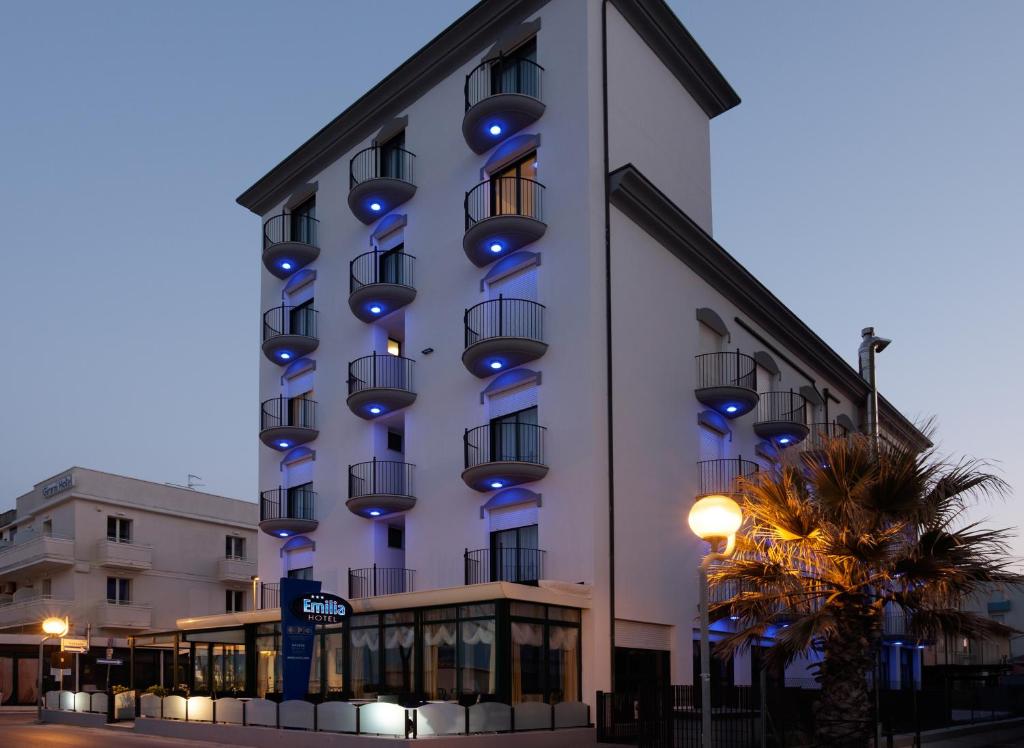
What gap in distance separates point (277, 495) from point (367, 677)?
11.6m

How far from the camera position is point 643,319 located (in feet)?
99.2

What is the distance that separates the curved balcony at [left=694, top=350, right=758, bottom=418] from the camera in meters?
32.0

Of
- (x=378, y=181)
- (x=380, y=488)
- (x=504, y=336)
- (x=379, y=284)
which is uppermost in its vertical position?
(x=378, y=181)

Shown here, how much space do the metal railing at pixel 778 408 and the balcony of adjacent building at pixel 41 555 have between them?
3551 centimetres

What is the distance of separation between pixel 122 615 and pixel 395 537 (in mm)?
26113

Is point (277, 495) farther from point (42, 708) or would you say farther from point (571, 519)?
point (571, 519)

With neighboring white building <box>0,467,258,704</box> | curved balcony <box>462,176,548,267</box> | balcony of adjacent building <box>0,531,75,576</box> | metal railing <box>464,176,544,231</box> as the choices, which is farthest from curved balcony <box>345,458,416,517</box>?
balcony of adjacent building <box>0,531,75,576</box>

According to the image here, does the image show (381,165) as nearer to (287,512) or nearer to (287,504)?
(287,504)

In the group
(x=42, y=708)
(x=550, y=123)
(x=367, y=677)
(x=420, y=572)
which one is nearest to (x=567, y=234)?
(x=550, y=123)

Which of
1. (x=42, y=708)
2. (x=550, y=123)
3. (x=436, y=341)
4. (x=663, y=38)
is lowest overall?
(x=42, y=708)

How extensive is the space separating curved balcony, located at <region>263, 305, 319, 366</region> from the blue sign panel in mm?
13005

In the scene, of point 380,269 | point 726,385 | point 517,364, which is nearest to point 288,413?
point 380,269

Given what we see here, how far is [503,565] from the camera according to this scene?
2861cm

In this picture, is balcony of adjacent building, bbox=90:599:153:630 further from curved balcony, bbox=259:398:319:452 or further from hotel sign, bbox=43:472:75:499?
curved balcony, bbox=259:398:319:452
